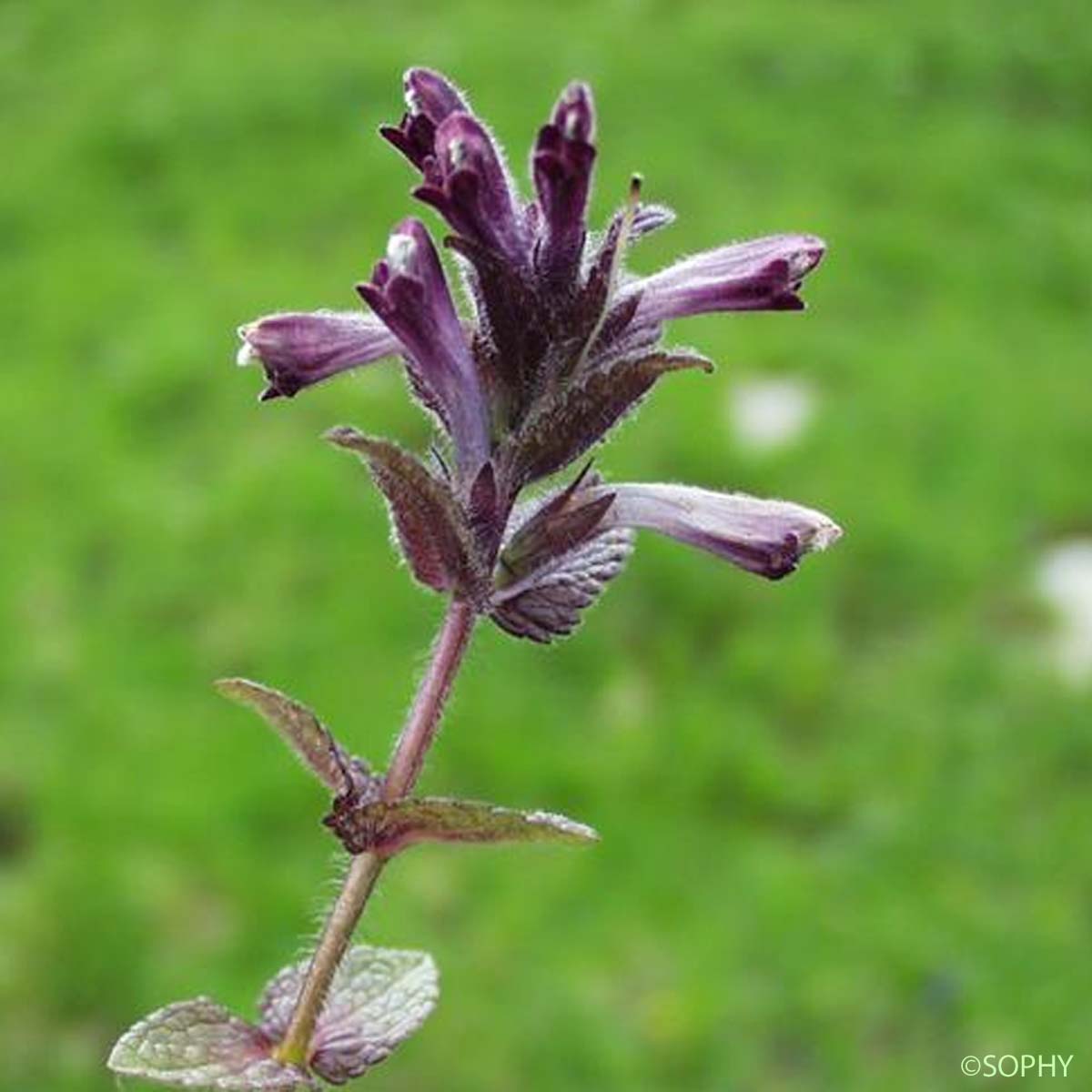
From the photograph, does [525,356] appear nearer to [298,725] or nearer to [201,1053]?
[298,725]

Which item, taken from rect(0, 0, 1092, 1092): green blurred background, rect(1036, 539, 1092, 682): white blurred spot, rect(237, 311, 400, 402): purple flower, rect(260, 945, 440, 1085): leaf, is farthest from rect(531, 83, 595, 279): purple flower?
rect(1036, 539, 1092, 682): white blurred spot

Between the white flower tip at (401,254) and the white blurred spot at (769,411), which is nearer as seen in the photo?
the white flower tip at (401,254)

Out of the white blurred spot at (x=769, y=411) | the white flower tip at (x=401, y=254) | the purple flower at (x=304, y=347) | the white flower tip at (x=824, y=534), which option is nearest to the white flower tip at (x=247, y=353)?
the purple flower at (x=304, y=347)

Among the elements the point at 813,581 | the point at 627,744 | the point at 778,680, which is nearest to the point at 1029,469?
the point at 813,581

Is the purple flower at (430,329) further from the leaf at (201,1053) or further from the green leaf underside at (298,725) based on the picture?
the leaf at (201,1053)

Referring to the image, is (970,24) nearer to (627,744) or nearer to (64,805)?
(627,744)

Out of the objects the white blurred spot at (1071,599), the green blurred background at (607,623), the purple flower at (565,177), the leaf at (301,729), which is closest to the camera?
the purple flower at (565,177)
